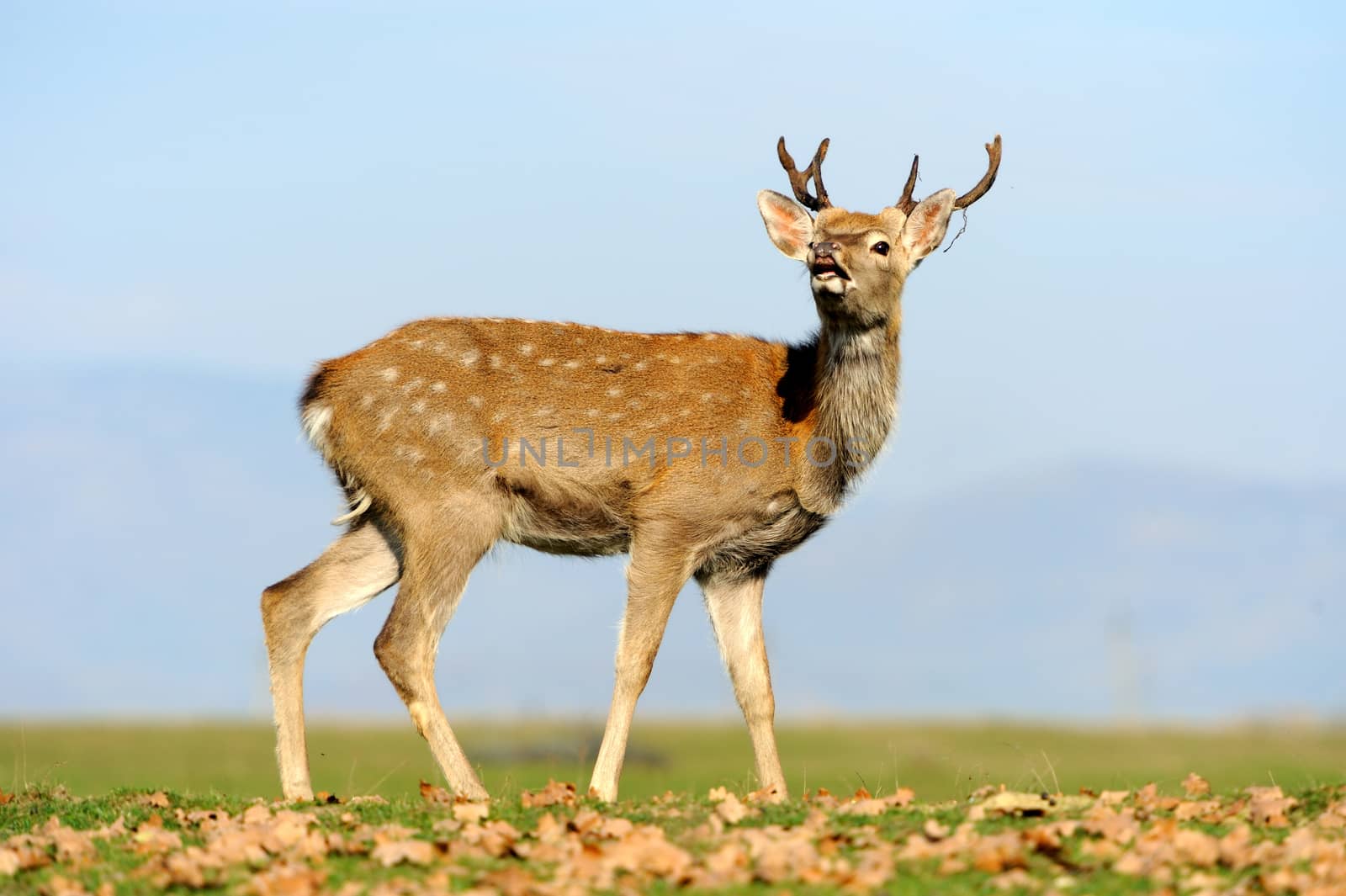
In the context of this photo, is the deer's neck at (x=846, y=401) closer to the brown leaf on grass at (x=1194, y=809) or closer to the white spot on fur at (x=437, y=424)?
the white spot on fur at (x=437, y=424)

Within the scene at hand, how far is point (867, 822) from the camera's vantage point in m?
7.25

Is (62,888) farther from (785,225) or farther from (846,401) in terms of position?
(785,225)

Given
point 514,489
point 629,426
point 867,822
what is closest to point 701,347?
point 629,426

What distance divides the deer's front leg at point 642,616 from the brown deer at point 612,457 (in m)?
0.01

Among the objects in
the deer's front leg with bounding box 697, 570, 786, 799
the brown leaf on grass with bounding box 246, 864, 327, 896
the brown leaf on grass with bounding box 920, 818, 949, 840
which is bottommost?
the brown leaf on grass with bounding box 246, 864, 327, 896

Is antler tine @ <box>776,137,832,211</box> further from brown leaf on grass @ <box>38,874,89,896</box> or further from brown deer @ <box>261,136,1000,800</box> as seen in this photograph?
brown leaf on grass @ <box>38,874,89,896</box>

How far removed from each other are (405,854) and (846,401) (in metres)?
4.38

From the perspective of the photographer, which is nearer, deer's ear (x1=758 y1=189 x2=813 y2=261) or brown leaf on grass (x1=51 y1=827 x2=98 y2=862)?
brown leaf on grass (x1=51 y1=827 x2=98 y2=862)

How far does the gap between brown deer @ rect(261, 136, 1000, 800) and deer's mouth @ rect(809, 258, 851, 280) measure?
0.5 inches

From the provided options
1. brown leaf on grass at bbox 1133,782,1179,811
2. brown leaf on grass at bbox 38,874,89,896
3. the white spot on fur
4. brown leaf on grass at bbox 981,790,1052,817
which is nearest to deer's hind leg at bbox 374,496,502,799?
the white spot on fur

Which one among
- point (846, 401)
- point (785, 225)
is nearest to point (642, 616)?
point (846, 401)

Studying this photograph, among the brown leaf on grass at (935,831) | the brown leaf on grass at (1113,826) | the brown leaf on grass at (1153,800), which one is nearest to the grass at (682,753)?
the brown leaf on grass at (1153,800)

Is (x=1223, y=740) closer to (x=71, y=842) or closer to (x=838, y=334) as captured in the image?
(x=838, y=334)

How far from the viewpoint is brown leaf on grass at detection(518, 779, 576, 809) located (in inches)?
312
